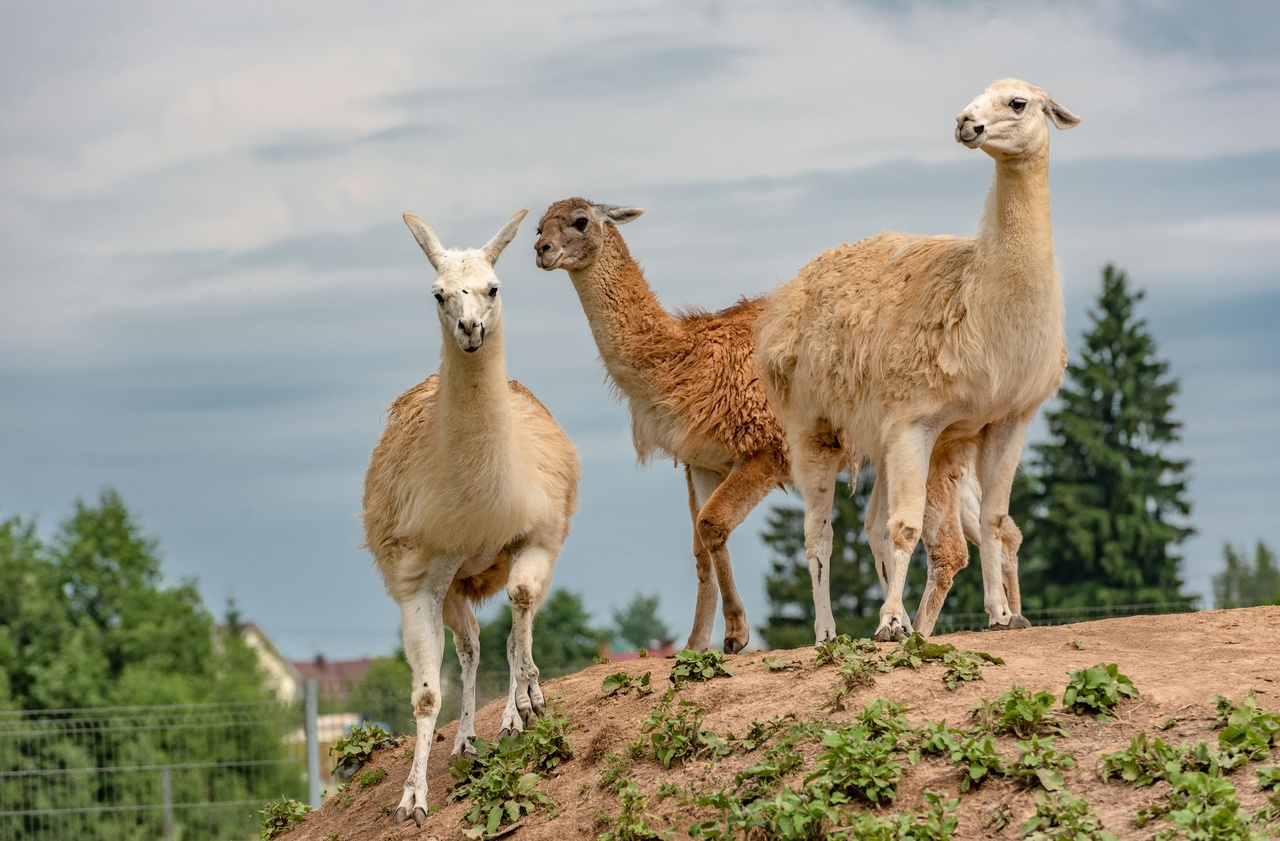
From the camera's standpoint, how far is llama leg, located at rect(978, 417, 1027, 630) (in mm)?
9195

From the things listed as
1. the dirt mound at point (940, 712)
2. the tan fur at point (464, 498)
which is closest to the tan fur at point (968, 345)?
the dirt mound at point (940, 712)

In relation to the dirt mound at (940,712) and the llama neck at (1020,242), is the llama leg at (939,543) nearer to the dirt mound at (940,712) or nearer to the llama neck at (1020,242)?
the dirt mound at (940,712)

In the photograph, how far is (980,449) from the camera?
30.8 ft

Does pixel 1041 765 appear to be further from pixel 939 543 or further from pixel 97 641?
pixel 97 641

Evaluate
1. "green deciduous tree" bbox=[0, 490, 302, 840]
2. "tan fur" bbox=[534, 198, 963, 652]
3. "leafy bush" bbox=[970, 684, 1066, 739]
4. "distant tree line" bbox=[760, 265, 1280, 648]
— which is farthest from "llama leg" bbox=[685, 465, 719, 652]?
"distant tree line" bbox=[760, 265, 1280, 648]

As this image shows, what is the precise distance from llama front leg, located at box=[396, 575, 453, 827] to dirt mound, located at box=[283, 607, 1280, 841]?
129mm

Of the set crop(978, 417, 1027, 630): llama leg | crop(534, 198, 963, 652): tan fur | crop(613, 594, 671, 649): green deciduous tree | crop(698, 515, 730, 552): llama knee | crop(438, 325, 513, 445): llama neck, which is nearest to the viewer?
crop(438, 325, 513, 445): llama neck

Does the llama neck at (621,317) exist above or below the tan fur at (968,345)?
above

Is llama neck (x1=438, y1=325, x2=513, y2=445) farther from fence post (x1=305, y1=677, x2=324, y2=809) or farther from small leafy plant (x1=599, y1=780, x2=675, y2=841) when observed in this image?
fence post (x1=305, y1=677, x2=324, y2=809)

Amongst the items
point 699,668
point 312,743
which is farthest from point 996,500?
point 312,743

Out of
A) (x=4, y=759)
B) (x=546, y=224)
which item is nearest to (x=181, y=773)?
(x=4, y=759)

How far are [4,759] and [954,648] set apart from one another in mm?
17268

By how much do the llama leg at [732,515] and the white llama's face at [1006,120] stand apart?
280cm

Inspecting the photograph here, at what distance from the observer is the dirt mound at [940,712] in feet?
20.4
